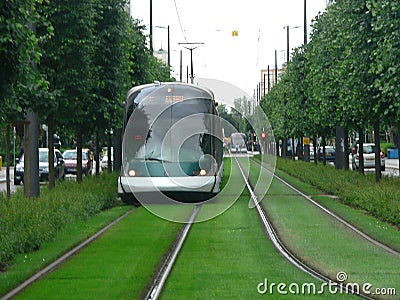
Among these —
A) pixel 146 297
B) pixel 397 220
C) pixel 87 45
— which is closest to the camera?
pixel 146 297

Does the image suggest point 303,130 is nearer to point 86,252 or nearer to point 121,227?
point 121,227

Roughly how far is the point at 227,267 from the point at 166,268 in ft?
2.98

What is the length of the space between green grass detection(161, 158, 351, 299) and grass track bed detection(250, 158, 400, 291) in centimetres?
48

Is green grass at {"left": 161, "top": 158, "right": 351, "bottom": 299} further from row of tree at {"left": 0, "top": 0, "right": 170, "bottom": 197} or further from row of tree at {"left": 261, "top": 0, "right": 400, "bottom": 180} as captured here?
row of tree at {"left": 261, "top": 0, "right": 400, "bottom": 180}

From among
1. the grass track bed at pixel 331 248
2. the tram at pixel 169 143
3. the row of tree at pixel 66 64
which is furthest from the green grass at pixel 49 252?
the grass track bed at pixel 331 248

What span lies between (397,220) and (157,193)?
8.66m

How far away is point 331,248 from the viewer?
14070mm

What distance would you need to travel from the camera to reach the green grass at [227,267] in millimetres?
10250

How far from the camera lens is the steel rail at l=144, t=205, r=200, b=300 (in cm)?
1025

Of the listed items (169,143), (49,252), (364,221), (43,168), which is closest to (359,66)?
(169,143)

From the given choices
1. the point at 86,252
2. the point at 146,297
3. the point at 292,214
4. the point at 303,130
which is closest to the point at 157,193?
the point at 292,214

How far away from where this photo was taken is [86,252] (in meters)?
14.0

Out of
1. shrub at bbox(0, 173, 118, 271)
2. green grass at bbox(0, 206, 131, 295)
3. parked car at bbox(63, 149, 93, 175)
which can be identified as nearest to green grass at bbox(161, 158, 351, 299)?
green grass at bbox(0, 206, 131, 295)

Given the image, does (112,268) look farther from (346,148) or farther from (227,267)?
(346,148)
